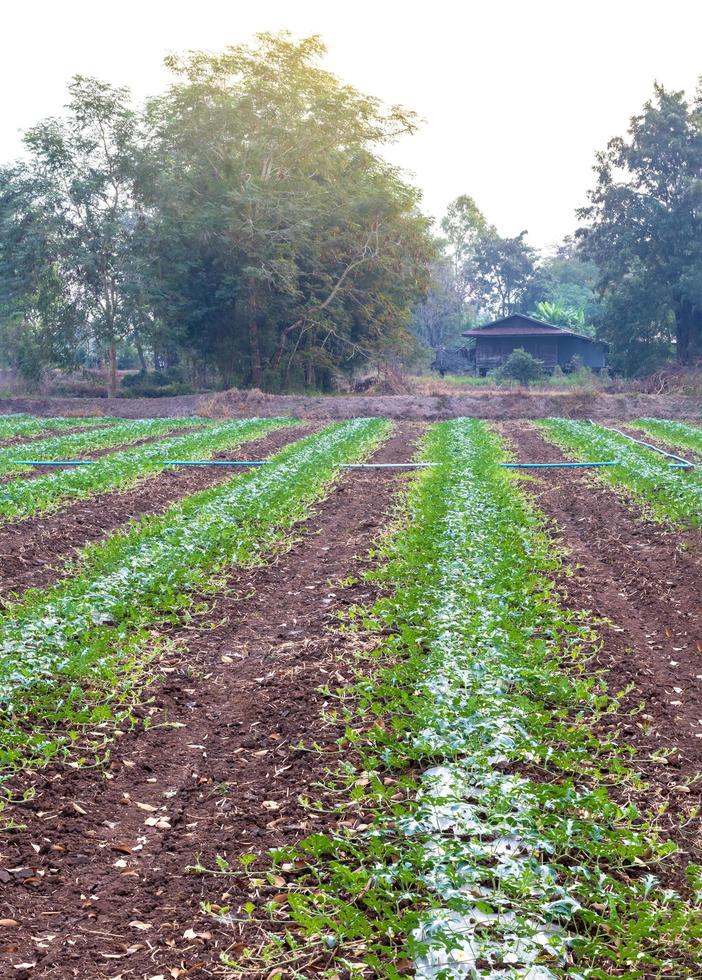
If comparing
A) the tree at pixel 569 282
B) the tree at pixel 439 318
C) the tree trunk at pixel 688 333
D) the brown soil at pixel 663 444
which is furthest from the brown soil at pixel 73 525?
the tree at pixel 569 282

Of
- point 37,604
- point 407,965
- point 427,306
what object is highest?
point 427,306

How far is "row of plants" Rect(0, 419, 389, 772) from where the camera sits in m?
5.50

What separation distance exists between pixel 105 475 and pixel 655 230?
38.0 meters

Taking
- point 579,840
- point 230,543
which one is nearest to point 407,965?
point 579,840

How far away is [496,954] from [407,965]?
36 cm

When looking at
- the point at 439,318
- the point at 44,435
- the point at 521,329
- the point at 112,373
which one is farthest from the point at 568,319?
the point at 44,435

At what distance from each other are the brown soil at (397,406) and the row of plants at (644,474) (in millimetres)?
8701

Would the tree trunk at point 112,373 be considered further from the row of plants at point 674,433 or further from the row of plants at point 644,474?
the row of plants at point 674,433

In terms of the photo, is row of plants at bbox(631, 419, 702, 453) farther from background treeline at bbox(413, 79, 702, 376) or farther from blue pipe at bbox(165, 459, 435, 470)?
background treeline at bbox(413, 79, 702, 376)

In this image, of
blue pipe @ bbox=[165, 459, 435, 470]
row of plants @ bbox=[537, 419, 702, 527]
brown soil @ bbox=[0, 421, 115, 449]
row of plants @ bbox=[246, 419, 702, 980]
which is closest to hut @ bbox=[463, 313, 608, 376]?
row of plants @ bbox=[537, 419, 702, 527]

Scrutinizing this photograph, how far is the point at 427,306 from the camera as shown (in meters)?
74.8

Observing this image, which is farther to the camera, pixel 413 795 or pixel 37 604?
pixel 37 604

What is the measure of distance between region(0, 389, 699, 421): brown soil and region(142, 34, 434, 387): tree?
17.6 ft

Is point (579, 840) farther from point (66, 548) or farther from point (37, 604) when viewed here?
point (66, 548)
